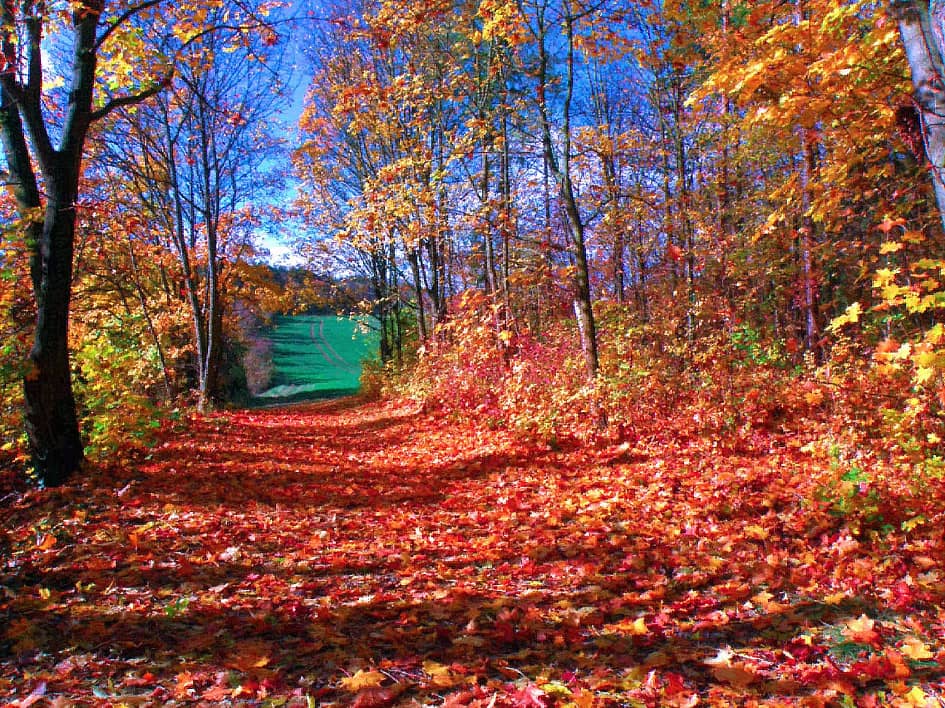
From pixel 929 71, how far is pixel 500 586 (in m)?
4.15

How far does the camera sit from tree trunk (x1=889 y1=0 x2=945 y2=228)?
10.3 feet

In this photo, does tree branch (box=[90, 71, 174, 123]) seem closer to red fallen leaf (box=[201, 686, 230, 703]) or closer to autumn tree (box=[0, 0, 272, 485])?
autumn tree (box=[0, 0, 272, 485])

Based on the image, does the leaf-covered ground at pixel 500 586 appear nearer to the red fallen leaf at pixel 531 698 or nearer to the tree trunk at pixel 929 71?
the red fallen leaf at pixel 531 698

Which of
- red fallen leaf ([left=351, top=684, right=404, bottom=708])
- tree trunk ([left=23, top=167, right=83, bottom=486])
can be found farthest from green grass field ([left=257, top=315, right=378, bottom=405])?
red fallen leaf ([left=351, top=684, right=404, bottom=708])

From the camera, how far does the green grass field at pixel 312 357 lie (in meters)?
33.0

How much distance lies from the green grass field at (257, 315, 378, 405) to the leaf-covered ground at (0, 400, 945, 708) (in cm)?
2507

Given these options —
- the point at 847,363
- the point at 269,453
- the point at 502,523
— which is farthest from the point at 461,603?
the point at 269,453

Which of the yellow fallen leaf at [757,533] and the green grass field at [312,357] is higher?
the green grass field at [312,357]

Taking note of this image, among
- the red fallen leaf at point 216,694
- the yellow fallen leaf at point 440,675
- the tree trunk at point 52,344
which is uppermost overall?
the tree trunk at point 52,344

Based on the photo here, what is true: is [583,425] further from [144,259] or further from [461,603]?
[144,259]

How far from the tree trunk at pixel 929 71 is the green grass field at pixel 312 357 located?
2828cm

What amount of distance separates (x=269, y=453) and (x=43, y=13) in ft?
19.6

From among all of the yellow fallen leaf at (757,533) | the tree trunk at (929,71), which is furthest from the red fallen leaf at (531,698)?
the tree trunk at (929,71)

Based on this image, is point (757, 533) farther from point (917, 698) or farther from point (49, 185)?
point (49, 185)
